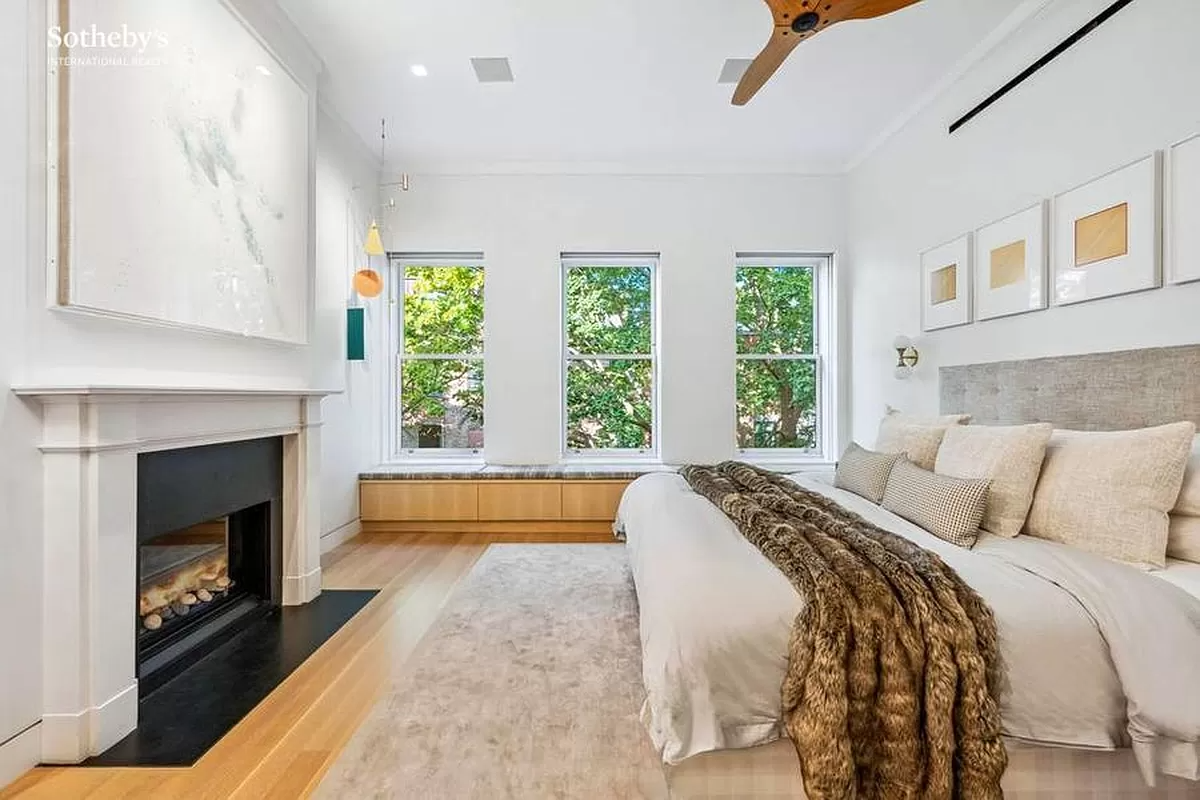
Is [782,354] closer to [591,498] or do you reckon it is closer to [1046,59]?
[591,498]

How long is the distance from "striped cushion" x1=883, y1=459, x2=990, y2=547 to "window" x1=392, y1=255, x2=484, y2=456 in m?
3.47

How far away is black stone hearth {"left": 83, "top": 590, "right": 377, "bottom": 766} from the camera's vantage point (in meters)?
1.82

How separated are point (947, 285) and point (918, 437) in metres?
1.20

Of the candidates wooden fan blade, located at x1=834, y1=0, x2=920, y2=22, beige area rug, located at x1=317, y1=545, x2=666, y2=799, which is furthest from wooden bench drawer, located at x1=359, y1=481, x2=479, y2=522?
wooden fan blade, located at x1=834, y1=0, x2=920, y2=22

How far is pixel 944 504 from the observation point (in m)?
2.09

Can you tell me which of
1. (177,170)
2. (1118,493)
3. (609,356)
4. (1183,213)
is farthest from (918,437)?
(177,170)

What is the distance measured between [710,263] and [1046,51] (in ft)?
8.19

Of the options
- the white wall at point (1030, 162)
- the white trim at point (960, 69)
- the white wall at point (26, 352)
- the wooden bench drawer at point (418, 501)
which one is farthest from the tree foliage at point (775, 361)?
the white wall at point (26, 352)

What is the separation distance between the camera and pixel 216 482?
2.46 meters

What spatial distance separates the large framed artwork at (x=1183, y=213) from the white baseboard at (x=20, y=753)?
3811 mm

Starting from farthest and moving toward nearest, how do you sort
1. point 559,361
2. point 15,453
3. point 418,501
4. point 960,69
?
1. point 559,361
2. point 418,501
3. point 960,69
4. point 15,453

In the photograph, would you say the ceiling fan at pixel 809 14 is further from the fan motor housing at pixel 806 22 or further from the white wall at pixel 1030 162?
the white wall at pixel 1030 162

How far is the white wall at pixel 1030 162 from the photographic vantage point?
85.1 inches

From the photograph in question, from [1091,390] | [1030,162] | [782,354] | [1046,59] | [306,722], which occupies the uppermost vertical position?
[1046,59]
